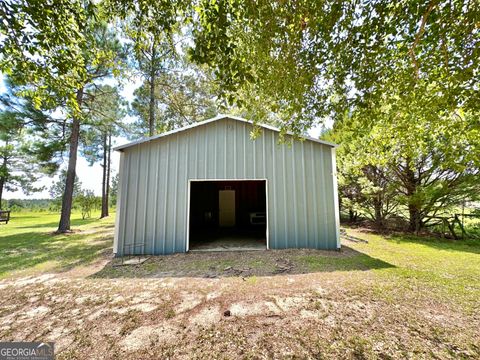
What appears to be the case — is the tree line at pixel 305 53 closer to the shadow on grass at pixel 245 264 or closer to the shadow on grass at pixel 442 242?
the shadow on grass at pixel 245 264

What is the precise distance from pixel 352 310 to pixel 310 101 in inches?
117

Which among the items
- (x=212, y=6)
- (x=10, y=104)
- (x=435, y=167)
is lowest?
(x=435, y=167)

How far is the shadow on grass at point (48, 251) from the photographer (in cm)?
465

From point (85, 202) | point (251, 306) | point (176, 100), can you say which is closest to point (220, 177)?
point (251, 306)

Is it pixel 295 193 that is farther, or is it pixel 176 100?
pixel 176 100

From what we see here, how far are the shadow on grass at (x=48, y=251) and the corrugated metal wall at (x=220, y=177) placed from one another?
110 cm

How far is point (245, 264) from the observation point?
4484mm

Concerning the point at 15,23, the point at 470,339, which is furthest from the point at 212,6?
the point at 470,339

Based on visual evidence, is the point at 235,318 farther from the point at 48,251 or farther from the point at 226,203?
the point at 226,203

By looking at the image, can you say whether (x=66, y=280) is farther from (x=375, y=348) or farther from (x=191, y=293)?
(x=375, y=348)

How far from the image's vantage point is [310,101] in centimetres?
333

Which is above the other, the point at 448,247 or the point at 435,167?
the point at 435,167

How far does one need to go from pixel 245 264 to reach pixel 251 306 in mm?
1797

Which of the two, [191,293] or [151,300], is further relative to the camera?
[191,293]
